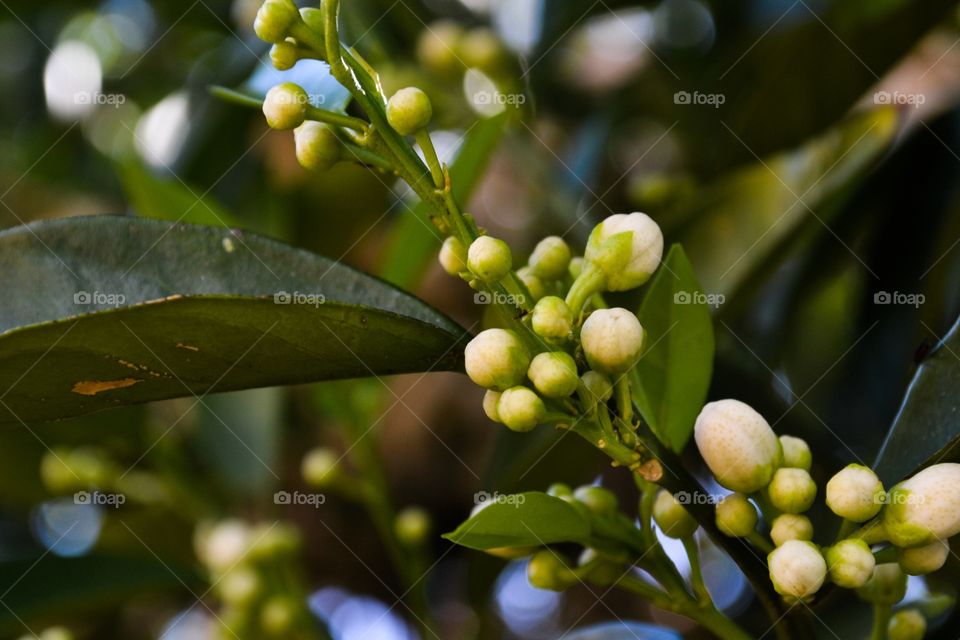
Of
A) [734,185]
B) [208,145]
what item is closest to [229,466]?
[208,145]

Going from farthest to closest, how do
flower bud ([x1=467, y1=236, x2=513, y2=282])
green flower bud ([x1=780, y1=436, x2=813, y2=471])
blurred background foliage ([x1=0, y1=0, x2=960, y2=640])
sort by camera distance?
blurred background foliage ([x1=0, y1=0, x2=960, y2=640])
green flower bud ([x1=780, y1=436, x2=813, y2=471])
flower bud ([x1=467, y1=236, x2=513, y2=282])

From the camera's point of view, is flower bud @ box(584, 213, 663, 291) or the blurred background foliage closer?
flower bud @ box(584, 213, 663, 291)

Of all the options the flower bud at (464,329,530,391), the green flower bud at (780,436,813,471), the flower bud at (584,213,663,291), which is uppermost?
the flower bud at (584,213,663,291)

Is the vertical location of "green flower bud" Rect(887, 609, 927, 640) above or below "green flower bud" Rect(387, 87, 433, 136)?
below

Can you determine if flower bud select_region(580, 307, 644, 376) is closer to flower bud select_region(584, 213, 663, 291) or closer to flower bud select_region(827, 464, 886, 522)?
flower bud select_region(584, 213, 663, 291)

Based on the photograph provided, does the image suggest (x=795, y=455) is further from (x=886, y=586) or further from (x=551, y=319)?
(x=551, y=319)

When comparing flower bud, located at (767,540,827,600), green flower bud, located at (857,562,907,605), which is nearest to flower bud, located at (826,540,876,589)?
flower bud, located at (767,540,827,600)

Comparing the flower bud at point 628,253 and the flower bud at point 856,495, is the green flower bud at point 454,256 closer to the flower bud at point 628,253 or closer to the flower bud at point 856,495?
the flower bud at point 628,253

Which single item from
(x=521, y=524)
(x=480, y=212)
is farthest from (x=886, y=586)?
(x=480, y=212)
